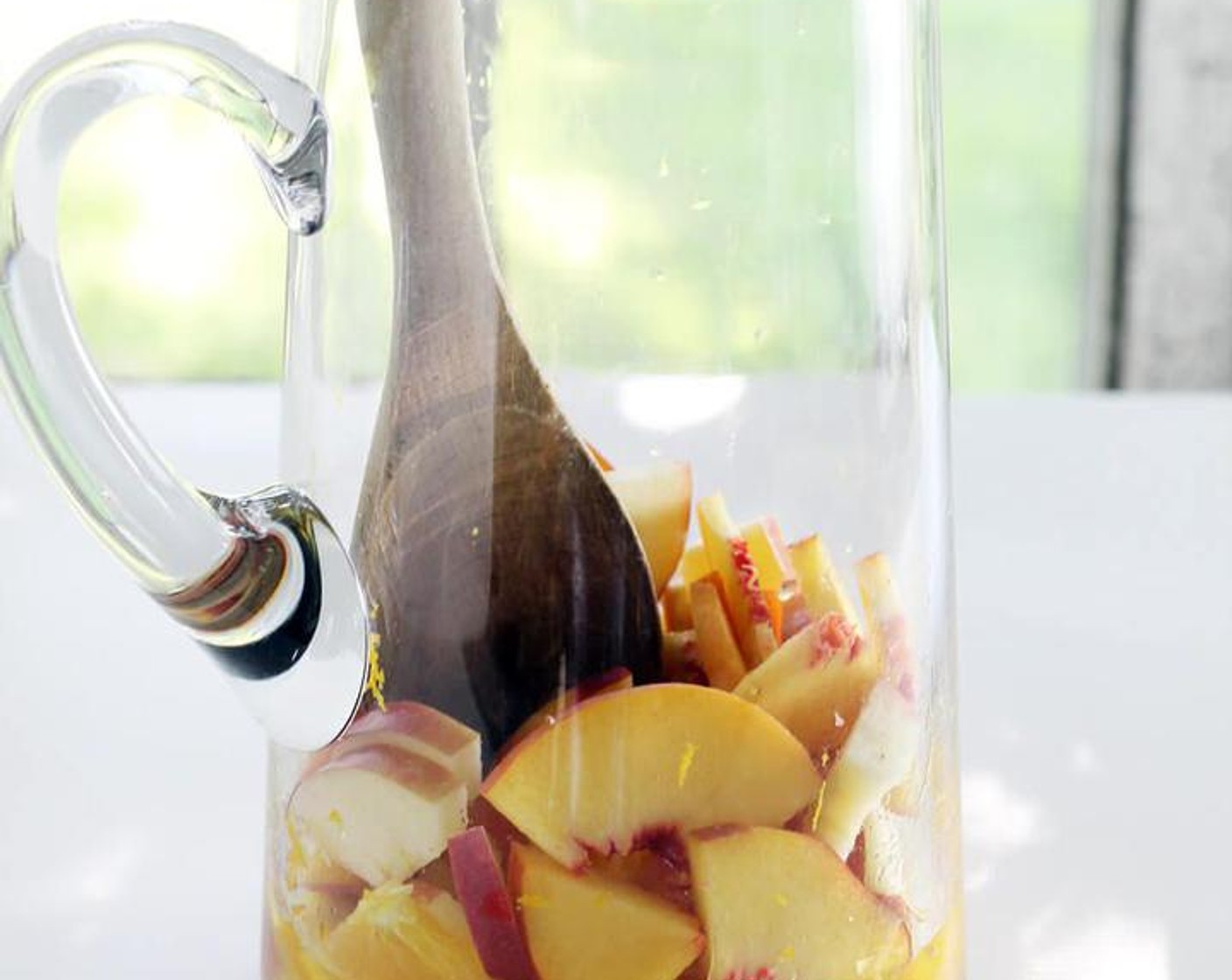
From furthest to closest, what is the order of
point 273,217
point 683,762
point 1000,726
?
point 273,217 → point 1000,726 → point 683,762

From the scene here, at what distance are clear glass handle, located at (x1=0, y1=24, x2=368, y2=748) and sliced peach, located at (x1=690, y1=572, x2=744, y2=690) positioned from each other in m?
0.06

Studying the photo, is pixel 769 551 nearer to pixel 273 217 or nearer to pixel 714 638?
pixel 714 638

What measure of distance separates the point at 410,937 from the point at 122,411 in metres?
0.10

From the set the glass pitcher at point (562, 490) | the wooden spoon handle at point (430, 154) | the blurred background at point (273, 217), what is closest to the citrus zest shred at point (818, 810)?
the glass pitcher at point (562, 490)

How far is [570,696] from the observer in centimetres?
34

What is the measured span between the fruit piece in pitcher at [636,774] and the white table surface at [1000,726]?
7.0 inches

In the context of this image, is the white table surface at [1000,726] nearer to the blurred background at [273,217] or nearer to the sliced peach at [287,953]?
the sliced peach at [287,953]

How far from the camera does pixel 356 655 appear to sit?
1.15ft

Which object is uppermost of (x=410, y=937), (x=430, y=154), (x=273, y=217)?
(x=430, y=154)

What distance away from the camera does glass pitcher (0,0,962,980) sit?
0.34 m

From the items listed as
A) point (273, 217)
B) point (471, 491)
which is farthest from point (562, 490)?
point (273, 217)

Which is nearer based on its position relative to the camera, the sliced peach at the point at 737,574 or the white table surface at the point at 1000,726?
the sliced peach at the point at 737,574

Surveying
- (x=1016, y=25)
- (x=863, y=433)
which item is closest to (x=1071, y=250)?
(x=1016, y=25)

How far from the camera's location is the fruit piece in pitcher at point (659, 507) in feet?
1.18
